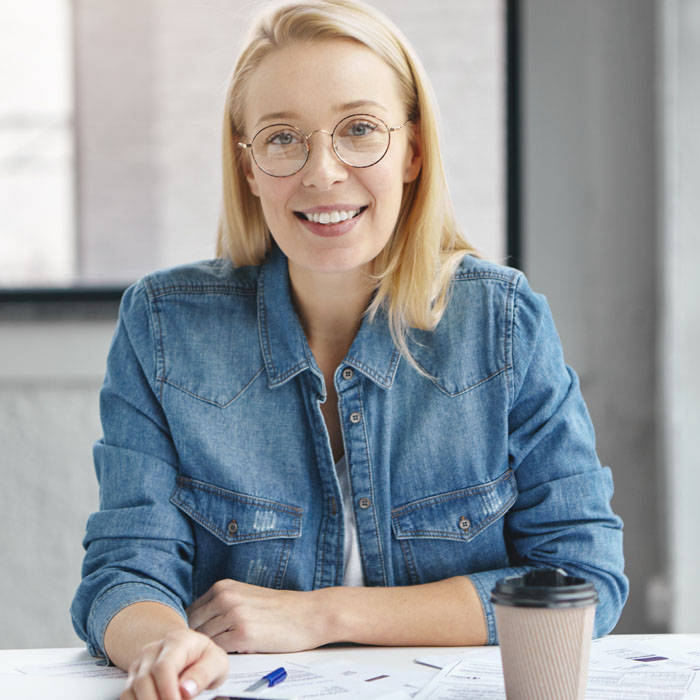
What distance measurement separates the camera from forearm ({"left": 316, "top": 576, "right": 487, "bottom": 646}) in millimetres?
1074

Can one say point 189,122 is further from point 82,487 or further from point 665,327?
point 665,327

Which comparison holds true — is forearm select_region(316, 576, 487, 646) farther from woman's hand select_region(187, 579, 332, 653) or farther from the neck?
the neck

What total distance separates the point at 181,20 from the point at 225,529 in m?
1.46

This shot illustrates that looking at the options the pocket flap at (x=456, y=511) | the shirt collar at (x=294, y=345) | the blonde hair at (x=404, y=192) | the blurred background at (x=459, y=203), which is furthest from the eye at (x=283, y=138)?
the blurred background at (x=459, y=203)

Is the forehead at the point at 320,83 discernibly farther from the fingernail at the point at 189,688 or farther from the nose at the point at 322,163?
the fingernail at the point at 189,688

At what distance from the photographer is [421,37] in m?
2.21

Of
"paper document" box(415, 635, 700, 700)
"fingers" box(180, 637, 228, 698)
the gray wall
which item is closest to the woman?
"paper document" box(415, 635, 700, 700)

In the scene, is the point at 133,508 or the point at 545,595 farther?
the point at 133,508

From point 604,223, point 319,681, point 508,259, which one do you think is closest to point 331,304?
point 319,681

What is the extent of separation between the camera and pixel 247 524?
1233 millimetres

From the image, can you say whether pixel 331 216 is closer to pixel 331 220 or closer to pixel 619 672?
pixel 331 220

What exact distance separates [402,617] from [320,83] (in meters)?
0.67

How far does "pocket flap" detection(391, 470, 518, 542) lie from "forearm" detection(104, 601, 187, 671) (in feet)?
1.13

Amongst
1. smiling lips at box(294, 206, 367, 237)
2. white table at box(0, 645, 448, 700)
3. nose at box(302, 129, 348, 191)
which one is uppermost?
nose at box(302, 129, 348, 191)
